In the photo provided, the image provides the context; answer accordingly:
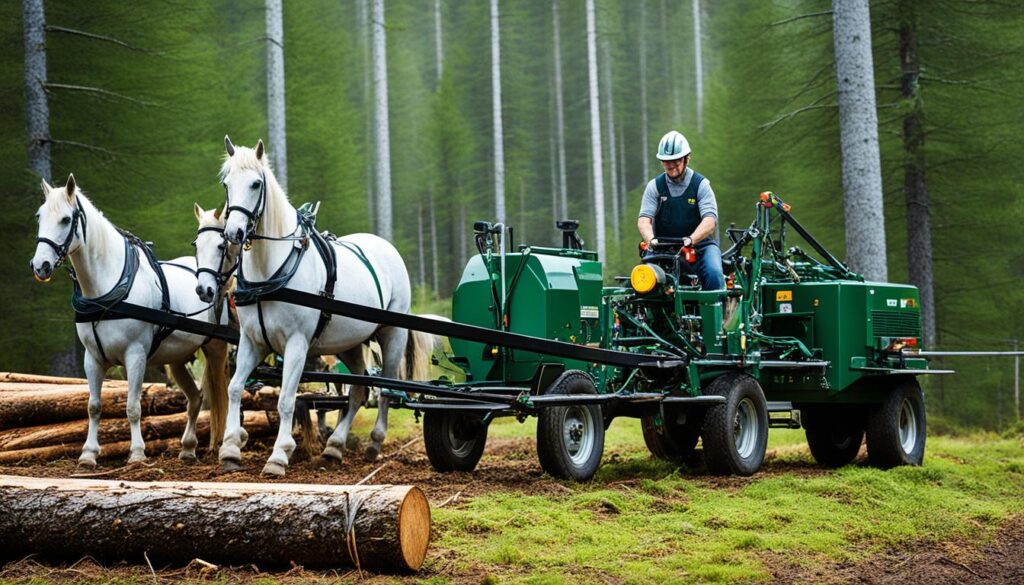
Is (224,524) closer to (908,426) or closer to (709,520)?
(709,520)

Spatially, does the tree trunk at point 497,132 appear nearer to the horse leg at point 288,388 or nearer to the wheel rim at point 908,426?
the wheel rim at point 908,426

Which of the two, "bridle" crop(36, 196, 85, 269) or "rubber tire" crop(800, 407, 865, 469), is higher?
"bridle" crop(36, 196, 85, 269)

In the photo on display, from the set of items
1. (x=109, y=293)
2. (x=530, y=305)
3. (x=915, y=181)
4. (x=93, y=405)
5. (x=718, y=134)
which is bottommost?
(x=93, y=405)

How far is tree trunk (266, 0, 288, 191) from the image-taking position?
1933 centimetres

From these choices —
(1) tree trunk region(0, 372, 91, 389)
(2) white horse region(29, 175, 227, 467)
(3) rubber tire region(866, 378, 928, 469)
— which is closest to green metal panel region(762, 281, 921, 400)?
(3) rubber tire region(866, 378, 928, 469)

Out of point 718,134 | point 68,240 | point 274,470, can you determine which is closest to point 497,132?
point 718,134

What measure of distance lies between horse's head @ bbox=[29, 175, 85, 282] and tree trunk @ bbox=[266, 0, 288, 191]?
33.0ft

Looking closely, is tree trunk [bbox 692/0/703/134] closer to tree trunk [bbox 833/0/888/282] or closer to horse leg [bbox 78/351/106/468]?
tree trunk [bbox 833/0/888/282]

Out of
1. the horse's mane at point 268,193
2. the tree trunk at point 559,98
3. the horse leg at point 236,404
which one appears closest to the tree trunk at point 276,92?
the horse's mane at point 268,193

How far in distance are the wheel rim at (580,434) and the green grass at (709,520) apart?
0.29 meters

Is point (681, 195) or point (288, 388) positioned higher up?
point (681, 195)

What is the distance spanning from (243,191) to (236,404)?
1.71 m

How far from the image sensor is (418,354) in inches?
423

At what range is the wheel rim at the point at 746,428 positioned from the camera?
920 cm
